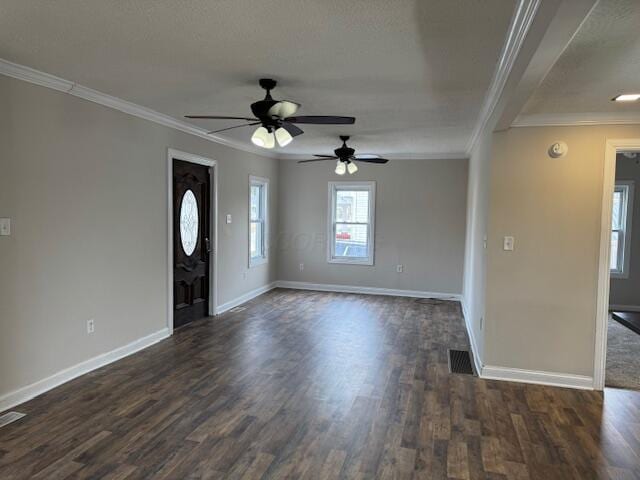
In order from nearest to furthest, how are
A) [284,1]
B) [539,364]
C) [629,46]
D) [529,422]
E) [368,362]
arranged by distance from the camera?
[284,1] → [629,46] → [529,422] → [539,364] → [368,362]

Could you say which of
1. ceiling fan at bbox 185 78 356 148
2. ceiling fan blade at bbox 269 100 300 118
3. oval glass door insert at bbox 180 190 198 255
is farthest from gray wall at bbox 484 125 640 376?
oval glass door insert at bbox 180 190 198 255

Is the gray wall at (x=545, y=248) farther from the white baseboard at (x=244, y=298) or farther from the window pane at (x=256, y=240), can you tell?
the window pane at (x=256, y=240)

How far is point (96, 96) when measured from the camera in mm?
3754

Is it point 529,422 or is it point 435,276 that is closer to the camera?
point 529,422

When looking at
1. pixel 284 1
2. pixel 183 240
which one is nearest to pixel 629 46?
pixel 284 1

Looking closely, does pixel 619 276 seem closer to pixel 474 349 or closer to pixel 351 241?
pixel 474 349

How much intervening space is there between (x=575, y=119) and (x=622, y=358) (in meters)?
2.62

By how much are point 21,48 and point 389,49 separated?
228 centimetres

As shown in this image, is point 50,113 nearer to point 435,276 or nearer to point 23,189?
point 23,189

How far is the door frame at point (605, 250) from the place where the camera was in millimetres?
3566

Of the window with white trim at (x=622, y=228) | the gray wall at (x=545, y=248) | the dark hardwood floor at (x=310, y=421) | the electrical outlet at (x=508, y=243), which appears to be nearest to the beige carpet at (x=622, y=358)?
the dark hardwood floor at (x=310, y=421)

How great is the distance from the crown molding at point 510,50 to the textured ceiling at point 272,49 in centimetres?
5

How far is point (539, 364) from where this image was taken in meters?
3.79

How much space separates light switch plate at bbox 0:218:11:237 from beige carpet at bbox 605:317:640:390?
16.2 ft
